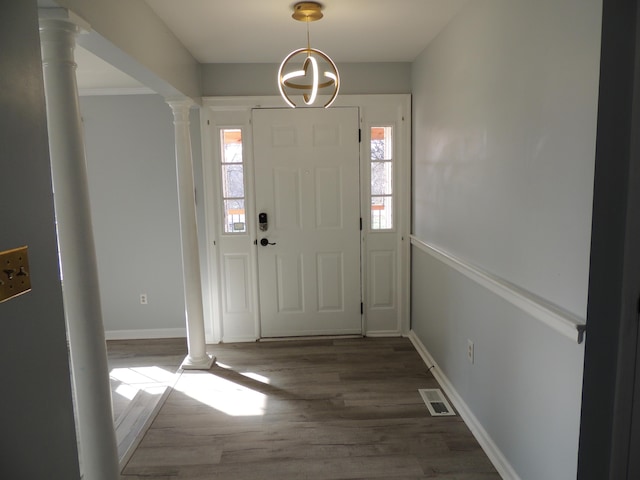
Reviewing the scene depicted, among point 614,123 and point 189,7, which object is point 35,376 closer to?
point 614,123

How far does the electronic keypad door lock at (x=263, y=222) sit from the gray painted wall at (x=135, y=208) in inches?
33.3

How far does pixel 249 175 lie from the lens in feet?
13.4

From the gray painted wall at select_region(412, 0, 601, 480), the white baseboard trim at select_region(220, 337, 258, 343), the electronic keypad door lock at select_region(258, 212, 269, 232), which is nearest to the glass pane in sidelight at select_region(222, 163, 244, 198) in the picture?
the electronic keypad door lock at select_region(258, 212, 269, 232)

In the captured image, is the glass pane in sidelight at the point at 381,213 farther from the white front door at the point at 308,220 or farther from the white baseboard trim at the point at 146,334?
the white baseboard trim at the point at 146,334

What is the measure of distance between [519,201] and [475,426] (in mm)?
1410

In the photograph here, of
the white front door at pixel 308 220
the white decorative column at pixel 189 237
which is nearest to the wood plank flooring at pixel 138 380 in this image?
the white decorative column at pixel 189 237

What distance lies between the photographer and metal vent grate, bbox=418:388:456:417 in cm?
290

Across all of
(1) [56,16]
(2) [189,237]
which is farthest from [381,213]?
(1) [56,16]

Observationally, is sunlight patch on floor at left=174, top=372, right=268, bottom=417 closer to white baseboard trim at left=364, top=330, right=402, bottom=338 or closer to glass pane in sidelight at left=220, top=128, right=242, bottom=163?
white baseboard trim at left=364, top=330, right=402, bottom=338

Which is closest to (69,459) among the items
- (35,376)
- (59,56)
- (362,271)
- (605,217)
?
(35,376)

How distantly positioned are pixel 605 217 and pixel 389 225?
273cm

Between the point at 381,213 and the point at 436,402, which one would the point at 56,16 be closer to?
the point at 436,402

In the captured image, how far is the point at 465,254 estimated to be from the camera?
2768 mm

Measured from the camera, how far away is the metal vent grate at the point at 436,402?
2.90 metres
